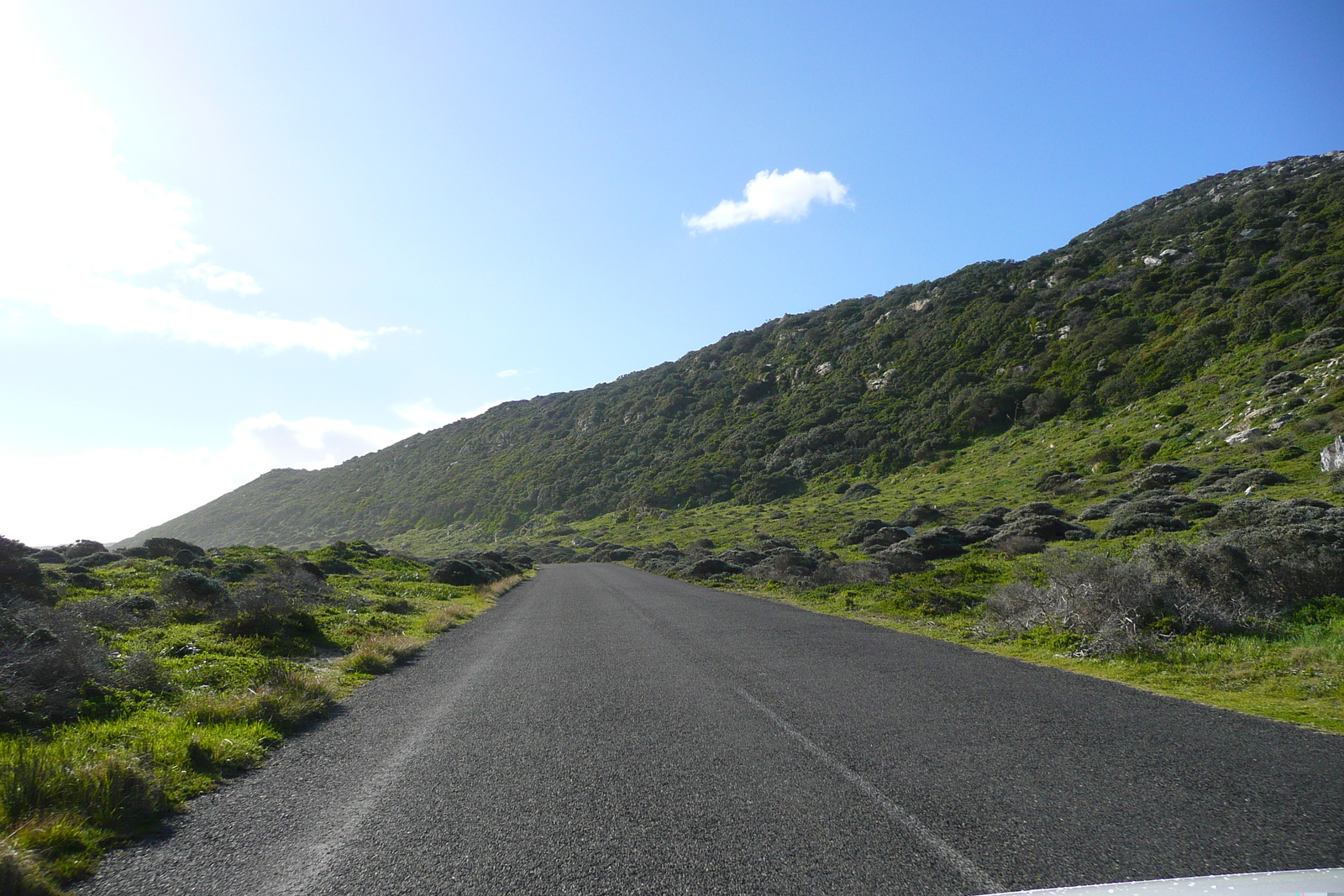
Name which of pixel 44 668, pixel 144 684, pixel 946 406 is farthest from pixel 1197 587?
pixel 946 406

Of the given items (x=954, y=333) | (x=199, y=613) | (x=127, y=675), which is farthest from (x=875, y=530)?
(x=954, y=333)

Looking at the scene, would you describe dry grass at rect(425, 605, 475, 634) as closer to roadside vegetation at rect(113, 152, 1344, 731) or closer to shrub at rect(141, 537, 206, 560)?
roadside vegetation at rect(113, 152, 1344, 731)

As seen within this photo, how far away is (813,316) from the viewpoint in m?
119

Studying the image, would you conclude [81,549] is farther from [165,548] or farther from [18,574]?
[18,574]

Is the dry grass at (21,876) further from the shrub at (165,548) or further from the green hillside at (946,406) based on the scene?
the green hillside at (946,406)

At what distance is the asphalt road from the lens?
11.5ft

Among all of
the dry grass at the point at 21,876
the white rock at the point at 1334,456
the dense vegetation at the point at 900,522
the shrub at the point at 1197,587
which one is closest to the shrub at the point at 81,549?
the dense vegetation at the point at 900,522

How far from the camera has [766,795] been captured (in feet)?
14.9

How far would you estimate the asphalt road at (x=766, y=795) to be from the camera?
3.49m

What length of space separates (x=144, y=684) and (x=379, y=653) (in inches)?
132

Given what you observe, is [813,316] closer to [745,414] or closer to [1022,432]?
[745,414]

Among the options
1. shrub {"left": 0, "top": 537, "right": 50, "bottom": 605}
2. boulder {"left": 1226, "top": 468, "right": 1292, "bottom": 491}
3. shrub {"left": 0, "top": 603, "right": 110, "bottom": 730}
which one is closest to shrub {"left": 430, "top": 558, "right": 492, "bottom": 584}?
shrub {"left": 0, "top": 537, "right": 50, "bottom": 605}

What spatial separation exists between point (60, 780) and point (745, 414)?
88914 millimetres

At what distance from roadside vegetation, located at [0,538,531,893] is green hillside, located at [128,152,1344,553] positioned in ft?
99.6
